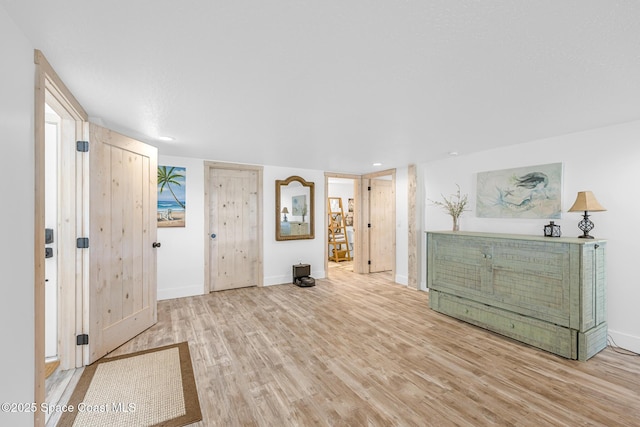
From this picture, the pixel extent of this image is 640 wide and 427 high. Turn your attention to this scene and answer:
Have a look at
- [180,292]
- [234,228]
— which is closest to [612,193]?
[234,228]

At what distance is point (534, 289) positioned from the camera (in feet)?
9.12

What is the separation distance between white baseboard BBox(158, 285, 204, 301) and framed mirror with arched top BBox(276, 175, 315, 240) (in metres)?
1.56

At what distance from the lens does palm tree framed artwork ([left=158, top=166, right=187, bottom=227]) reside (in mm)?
4148

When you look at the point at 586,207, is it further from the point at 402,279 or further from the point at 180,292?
the point at 180,292

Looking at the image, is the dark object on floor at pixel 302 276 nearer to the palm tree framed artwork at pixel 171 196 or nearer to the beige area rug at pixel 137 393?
the palm tree framed artwork at pixel 171 196

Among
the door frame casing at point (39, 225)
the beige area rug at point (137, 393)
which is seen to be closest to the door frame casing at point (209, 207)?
the beige area rug at point (137, 393)

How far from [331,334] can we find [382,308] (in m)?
1.11

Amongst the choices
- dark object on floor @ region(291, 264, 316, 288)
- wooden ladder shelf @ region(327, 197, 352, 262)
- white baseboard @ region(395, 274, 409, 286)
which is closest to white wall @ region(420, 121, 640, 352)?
white baseboard @ region(395, 274, 409, 286)

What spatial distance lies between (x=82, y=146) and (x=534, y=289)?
4.43m

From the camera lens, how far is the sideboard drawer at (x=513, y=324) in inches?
101

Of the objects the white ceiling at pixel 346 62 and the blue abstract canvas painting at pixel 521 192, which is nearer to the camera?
the white ceiling at pixel 346 62

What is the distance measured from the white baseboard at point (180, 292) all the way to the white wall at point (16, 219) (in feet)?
9.43

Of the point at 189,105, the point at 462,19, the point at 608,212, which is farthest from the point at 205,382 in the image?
the point at 608,212

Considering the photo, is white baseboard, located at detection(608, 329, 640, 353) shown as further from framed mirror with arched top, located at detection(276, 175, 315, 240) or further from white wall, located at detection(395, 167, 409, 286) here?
framed mirror with arched top, located at detection(276, 175, 315, 240)
